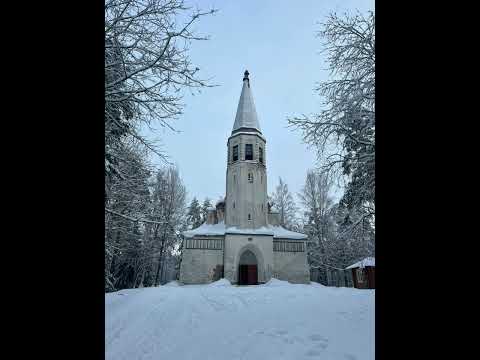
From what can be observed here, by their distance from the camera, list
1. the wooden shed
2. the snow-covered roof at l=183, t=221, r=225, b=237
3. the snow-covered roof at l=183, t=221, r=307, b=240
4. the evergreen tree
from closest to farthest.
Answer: the wooden shed < the snow-covered roof at l=183, t=221, r=307, b=240 < the snow-covered roof at l=183, t=221, r=225, b=237 < the evergreen tree

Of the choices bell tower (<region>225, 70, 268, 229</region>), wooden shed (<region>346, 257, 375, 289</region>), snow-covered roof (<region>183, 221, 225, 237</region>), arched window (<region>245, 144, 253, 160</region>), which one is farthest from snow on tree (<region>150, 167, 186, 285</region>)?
wooden shed (<region>346, 257, 375, 289</region>)

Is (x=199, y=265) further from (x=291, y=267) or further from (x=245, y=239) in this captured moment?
(x=291, y=267)

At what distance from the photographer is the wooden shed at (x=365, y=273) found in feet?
70.6

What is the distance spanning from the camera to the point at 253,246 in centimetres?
2775

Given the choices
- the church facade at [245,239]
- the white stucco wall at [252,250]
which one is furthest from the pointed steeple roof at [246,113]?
the white stucco wall at [252,250]

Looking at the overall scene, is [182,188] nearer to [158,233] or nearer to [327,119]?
[158,233]

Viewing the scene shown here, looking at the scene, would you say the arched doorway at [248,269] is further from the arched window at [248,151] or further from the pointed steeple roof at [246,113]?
the pointed steeple roof at [246,113]

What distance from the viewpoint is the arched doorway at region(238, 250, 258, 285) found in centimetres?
2719

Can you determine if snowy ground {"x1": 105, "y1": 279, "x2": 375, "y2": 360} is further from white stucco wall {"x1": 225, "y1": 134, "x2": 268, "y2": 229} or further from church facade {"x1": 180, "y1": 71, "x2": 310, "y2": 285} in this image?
white stucco wall {"x1": 225, "y1": 134, "x2": 268, "y2": 229}

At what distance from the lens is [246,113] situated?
1266 inches

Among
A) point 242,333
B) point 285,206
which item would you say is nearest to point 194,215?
point 285,206
